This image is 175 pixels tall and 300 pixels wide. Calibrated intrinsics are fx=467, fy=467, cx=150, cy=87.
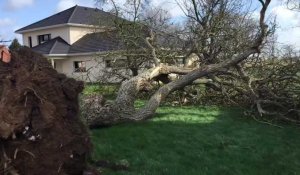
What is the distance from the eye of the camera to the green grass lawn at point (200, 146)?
268 inches

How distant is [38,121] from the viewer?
16.1ft

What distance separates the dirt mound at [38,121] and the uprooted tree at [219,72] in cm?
361

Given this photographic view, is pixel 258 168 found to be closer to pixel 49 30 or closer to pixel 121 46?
pixel 121 46

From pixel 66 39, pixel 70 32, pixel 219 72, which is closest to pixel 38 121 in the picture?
pixel 219 72

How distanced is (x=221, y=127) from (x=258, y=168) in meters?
2.57

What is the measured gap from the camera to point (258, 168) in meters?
6.96

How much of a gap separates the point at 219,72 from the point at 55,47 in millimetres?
24564

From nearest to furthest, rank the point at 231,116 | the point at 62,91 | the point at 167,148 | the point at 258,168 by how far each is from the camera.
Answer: the point at 62,91, the point at 258,168, the point at 167,148, the point at 231,116

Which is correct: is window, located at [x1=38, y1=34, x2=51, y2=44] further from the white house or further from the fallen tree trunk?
the fallen tree trunk

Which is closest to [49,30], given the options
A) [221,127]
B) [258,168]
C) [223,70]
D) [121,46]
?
[121,46]

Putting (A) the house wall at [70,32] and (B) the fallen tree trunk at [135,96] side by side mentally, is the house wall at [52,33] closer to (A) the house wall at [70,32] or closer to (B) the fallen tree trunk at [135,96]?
(A) the house wall at [70,32]

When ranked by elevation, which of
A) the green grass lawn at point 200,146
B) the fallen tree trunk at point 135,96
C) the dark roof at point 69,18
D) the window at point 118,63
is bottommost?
the green grass lawn at point 200,146

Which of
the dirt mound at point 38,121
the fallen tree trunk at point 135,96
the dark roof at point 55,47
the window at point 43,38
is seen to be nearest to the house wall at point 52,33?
the window at point 43,38

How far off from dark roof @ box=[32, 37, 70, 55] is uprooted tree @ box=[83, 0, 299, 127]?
18.0 meters
